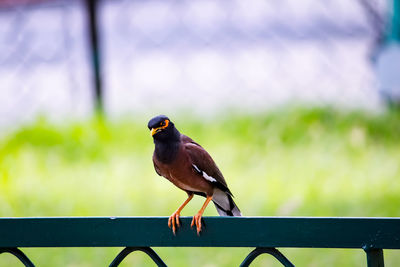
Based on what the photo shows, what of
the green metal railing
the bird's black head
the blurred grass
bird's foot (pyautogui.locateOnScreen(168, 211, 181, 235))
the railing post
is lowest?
the railing post

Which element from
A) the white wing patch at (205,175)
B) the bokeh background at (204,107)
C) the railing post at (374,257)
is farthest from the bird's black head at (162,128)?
the bokeh background at (204,107)

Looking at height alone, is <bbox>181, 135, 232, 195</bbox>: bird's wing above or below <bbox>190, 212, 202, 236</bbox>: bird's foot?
above

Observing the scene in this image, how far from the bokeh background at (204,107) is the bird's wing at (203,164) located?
1022mm

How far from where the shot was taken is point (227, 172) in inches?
157

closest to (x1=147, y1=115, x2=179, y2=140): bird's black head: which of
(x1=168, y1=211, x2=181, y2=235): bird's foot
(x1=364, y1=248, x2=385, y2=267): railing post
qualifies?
(x1=168, y1=211, x2=181, y2=235): bird's foot

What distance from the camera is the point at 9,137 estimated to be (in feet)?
15.4

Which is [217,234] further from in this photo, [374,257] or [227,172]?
[227,172]

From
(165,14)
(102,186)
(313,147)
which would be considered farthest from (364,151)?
(165,14)

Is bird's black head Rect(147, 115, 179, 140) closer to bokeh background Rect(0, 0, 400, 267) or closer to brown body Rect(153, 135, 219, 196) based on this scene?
brown body Rect(153, 135, 219, 196)

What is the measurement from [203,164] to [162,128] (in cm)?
25

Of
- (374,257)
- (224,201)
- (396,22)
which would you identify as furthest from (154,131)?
(396,22)

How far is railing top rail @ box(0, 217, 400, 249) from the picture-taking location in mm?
1562

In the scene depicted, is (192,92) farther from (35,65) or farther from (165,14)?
(35,65)

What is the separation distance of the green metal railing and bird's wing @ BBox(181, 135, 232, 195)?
0.54 meters
